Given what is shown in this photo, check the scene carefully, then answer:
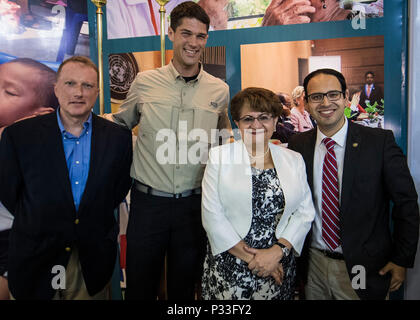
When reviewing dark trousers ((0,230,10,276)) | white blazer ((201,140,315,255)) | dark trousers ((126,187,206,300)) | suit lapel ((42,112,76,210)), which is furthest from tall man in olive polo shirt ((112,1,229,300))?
dark trousers ((0,230,10,276))

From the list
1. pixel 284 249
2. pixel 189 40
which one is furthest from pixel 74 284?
pixel 189 40

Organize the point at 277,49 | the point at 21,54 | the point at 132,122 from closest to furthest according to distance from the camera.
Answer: the point at 132,122 → the point at 277,49 → the point at 21,54

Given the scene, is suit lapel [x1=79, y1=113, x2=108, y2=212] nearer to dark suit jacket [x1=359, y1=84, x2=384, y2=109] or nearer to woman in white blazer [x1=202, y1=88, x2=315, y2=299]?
woman in white blazer [x1=202, y1=88, x2=315, y2=299]

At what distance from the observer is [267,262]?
5.66 feet

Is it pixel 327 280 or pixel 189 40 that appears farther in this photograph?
pixel 189 40

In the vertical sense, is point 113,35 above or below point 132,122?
above

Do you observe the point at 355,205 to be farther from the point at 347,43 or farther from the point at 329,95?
the point at 347,43

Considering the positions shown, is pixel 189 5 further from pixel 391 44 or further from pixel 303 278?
pixel 303 278

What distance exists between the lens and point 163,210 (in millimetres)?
2111

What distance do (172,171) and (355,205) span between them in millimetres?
1124
